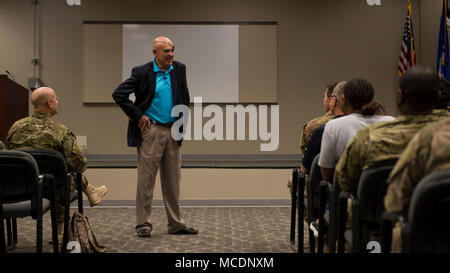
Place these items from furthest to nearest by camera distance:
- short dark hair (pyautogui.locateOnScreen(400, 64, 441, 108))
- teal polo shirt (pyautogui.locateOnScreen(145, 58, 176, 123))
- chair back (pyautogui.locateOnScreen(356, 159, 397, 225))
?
teal polo shirt (pyautogui.locateOnScreen(145, 58, 176, 123)) → chair back (pyautogui.locateOnScreen(356, 159, 397, 225)) → short dark hair (pyautogui.locateOnScreen(400, 64, 441, 108))

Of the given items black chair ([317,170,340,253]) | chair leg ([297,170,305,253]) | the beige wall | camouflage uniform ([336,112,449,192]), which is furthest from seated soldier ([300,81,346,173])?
the beige wall

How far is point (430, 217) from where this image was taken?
3.41 ft

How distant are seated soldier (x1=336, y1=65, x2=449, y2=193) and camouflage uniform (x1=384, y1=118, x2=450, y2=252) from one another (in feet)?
0.92

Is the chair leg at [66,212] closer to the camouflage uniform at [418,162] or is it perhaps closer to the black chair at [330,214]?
the black chair at [330,214]

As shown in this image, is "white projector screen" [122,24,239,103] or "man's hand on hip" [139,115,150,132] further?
"white projector screen" [122,24,239,103]

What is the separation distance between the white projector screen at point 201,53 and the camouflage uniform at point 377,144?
5624 mm

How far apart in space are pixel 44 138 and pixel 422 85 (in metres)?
2.34

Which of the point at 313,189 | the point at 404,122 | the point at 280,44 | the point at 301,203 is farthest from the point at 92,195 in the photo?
the point at 280,44

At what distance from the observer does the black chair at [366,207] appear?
4.82 ft

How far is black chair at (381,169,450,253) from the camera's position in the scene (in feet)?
3.29

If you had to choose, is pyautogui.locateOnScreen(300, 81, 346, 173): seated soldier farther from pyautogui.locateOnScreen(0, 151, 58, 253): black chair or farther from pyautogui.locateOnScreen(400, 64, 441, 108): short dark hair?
pyautogui.locateOnScreen(0, 151, 58, 253): black chair

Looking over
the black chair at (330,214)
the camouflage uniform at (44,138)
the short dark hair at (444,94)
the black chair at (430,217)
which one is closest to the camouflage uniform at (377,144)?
the black chair at (330,214)

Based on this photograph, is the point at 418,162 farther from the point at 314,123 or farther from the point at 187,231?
the point at 187,231
